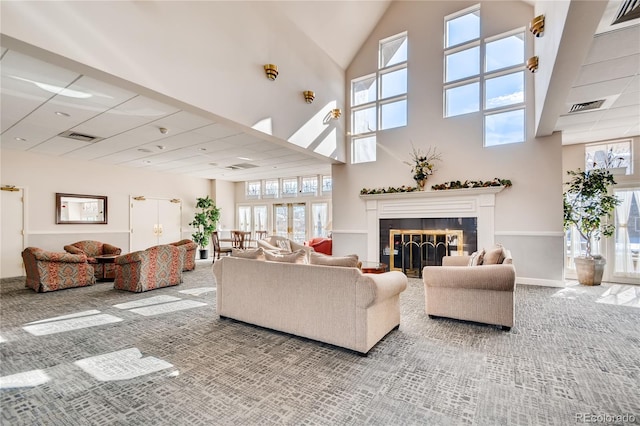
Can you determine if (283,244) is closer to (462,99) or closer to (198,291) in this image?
(198,291)

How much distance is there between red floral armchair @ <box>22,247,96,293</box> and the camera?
5012 mm

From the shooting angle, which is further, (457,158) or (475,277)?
(457,158)

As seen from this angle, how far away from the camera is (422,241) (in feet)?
20.9

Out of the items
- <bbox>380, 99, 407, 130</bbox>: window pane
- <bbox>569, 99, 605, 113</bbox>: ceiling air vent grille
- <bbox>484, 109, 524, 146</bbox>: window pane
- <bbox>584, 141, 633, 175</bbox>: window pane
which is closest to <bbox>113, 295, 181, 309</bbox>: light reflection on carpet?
<bbox>380, 99, 407, 130</bbox>: window pane

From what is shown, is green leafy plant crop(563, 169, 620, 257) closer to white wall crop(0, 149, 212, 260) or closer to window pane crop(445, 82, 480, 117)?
window pane crop(445, 82, 480, 117)

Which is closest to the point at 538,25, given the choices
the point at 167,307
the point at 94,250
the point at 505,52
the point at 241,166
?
the point at 505,52

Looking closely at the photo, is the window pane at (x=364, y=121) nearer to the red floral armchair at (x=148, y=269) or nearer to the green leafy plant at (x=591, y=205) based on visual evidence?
the green leafy plant at (x=591, y=205)

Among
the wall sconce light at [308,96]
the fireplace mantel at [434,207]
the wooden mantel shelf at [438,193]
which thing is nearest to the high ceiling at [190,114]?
the wall sconce light at [308,96]

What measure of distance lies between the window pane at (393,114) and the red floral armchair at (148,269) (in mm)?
5342

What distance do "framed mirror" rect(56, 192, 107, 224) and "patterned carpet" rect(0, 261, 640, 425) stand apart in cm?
443

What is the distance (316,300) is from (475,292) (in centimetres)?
186

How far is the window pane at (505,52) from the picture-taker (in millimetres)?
5551

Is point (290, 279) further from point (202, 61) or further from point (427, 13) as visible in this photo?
point (427, 13)

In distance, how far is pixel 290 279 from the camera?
2998 millimetres
